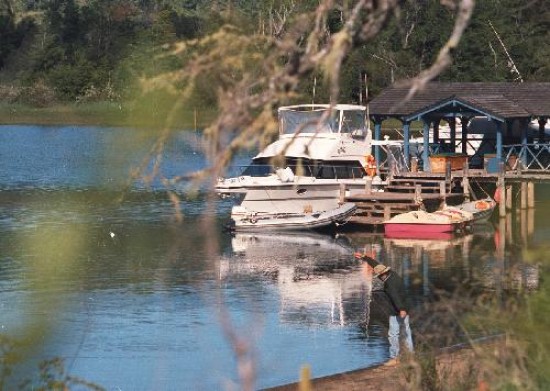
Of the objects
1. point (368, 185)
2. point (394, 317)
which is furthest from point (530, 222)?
point (394, 317)

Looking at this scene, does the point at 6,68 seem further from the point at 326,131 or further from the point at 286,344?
the point at 286,344

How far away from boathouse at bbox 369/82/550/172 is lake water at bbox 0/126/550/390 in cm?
228

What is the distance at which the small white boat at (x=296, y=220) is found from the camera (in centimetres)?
3866

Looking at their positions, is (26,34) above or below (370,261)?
above

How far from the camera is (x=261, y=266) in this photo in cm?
3297

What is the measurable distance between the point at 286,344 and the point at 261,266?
997cm

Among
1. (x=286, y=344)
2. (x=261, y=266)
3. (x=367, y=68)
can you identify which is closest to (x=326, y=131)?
(x=261, y=266)

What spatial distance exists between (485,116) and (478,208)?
13.2 ft

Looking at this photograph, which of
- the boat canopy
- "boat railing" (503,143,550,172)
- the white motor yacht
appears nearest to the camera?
the white motor yacht

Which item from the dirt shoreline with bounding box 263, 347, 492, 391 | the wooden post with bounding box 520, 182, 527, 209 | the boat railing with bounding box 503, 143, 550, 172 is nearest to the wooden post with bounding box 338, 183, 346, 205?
the boat railing with bounding box 503, 143, 550, 172

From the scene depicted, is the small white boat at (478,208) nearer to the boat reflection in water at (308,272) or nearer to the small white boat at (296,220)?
the small white boat at (296,220)

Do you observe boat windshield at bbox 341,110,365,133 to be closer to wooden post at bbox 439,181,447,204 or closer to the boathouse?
the boathouse

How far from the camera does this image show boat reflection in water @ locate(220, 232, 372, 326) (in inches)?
1040

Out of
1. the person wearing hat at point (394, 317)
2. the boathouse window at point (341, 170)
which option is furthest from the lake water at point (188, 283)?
the boathouse window at point (341, 170)
